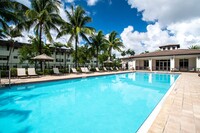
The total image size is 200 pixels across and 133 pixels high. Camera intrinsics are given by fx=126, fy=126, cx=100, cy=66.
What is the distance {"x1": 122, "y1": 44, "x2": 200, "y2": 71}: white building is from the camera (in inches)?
824

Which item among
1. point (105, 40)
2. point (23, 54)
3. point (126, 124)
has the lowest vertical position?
point (126, 124)

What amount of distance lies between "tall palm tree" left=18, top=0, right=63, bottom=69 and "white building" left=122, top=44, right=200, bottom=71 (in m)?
17.9

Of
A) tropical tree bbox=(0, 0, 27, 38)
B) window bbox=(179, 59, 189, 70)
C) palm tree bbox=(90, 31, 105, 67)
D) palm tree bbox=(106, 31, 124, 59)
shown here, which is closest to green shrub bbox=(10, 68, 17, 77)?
tropical tree bbox=(0, 0, 27, 38)

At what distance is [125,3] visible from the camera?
53.3 feet

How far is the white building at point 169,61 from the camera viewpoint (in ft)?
68.6

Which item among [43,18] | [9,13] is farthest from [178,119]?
[43,18]

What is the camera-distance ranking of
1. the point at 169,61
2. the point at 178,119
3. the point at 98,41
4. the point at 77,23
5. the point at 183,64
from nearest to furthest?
the point at 178,119 < the point at 77,23 < the point at 183,64 < the point at 169,61 < the point at 98,41

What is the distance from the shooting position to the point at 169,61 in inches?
963

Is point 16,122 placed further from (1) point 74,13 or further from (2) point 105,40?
(2) point 105,40

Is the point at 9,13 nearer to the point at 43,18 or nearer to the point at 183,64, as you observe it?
the point at 43,18

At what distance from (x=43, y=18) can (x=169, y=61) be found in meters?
22.7

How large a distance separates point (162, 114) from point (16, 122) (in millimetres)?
4292

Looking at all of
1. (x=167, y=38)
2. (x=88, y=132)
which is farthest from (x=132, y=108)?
(x=167, y=38)

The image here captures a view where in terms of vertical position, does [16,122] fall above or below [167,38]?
below
